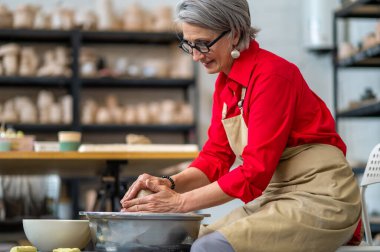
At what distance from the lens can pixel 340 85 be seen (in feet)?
23.5

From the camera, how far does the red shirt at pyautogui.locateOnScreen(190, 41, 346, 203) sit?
1.91m

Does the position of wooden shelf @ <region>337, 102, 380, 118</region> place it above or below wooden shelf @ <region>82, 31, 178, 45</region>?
below

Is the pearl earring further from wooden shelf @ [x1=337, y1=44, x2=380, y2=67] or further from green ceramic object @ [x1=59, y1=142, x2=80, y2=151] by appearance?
wooden shelf @ [x1=337, y1=44, x2=380, y2=67]

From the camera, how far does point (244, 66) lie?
6.75 feet

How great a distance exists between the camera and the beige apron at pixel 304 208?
1.86m

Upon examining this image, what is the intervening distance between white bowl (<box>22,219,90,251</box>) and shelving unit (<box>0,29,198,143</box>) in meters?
4.36

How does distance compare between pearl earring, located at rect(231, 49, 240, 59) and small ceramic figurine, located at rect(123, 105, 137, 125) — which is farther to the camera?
small ceramic figurine, located at rect(123, 105, 137, 125)

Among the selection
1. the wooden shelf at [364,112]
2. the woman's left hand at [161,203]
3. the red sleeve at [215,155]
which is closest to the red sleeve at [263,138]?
the woman's left hand at [161,203]

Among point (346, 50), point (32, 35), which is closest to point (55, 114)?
point (32, 35)

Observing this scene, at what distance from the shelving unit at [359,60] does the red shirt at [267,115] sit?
154 inches

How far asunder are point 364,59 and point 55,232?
4.54 meters

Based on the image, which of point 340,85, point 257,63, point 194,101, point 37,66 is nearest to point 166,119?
point 194,101

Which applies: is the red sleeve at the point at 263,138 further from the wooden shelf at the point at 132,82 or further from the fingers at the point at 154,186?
the wooden shelf at the point at 132,82

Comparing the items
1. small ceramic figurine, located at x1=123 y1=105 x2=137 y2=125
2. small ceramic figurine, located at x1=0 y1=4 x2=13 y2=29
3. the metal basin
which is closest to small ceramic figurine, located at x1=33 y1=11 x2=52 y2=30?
small ceramic figurine, located at x1=0 y1=4 x2=13 y2=29
